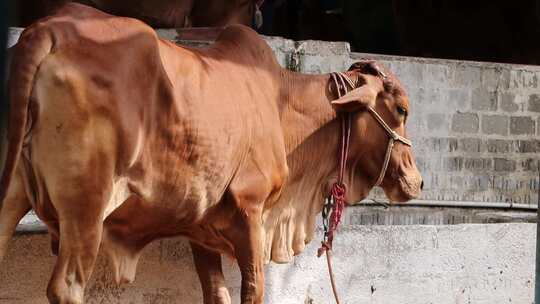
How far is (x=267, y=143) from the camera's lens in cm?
439

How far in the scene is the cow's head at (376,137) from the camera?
188 inches

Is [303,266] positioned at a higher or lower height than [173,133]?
lower

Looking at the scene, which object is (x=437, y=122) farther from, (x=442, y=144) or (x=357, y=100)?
(x=357, y=100)

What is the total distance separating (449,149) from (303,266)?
1419 millimetres

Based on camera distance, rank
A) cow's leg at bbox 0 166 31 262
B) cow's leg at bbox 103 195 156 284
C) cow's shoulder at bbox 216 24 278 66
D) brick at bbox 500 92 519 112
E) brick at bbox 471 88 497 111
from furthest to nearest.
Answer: brick at bbox 500 92 519 112 → brick at bbox 471 88 497 111 → cow's shoulder at bbox 216 24 278 66 → cow's leg at bbox 103 195 156 284 → cow's leg at bbox 0 166 31 262

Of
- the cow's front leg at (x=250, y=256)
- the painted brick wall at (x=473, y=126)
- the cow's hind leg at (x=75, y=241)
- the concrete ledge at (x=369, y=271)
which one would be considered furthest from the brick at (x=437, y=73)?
the cow's hind leg at (x=75, y=241)

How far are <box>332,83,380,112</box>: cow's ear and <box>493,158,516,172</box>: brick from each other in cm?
211

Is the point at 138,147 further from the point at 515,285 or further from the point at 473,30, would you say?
the point at 473,30

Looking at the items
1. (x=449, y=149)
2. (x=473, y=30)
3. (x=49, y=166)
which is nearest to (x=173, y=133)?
(x=49, y=166)

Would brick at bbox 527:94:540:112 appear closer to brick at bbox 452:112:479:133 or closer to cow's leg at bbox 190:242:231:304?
brick at bbox 452:112:479:133

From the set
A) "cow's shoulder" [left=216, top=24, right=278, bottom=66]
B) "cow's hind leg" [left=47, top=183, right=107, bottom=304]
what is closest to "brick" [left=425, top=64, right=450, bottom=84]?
"cow's shoulder" [left=216, top=24, right=278, bottom=66]

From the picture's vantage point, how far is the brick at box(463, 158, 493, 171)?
6.50 meters

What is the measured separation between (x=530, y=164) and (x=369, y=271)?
159 centimetres

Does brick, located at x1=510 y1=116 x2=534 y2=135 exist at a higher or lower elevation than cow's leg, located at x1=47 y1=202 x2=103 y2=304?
higher
